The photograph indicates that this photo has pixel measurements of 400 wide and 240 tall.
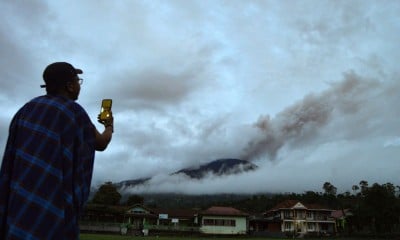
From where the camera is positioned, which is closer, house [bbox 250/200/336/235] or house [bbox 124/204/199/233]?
house [bbox 124/204/199/233]

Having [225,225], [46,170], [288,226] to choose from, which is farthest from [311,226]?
[46,170]

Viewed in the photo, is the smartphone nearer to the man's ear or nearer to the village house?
the man's ear

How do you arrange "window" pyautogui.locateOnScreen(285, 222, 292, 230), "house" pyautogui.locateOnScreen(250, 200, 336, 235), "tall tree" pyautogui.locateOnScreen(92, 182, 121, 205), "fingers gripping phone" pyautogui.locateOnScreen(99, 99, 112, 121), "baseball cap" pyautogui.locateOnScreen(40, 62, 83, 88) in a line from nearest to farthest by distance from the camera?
"baseball cap" pyautogui.locateOnScreen(40, 62, 83, 88)
"fingers gripping phone" pyautogui.locateOnScreen(99, 99, 112, 121)
"tall tree" pyautogui.locateOnScreen(92, 182, 121, 205)
"house" pyautogui.locateOnScreen(250, 200, 336, 235)
"window" pyautogui.locateOnScreen(285, 222, 292, 230)

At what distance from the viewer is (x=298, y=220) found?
253 ft

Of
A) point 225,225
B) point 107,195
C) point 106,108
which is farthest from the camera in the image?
point 107,195

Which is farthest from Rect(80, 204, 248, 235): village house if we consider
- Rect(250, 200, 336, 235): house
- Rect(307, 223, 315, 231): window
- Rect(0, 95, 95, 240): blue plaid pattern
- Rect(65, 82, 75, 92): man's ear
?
Rect(0, 95, 95, 240): blue plaid pattern

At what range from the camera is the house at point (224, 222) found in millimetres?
66375

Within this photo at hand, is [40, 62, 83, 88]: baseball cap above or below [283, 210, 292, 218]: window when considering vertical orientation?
below

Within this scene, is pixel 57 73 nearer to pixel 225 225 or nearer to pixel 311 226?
pixel 225 225

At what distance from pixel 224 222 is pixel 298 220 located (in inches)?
671

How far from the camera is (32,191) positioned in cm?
217

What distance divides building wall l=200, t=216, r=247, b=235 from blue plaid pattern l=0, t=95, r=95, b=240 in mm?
65160

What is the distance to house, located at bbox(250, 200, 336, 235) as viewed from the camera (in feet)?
248

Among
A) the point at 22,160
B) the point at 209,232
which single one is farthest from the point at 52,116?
the point at 209,232
